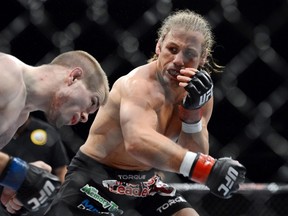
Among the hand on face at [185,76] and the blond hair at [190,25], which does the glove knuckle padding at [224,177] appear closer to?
the hand on face at [185,76]

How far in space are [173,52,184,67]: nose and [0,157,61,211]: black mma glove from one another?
73 centimetres

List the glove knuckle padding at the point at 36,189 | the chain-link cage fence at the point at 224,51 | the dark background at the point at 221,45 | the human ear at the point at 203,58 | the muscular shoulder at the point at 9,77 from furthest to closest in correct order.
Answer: the dark background at the point at 221,45 < the chain-link cage fence at the point at 224,51 < the human ear at the point at 203,58 < the muscular shoulder at the point at 9,77 < the glove knuckle padding at the point at 36,189

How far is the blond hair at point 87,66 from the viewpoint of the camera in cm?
208

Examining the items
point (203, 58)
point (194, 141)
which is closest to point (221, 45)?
point (203, 58)

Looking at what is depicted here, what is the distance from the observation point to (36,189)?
1.68 meters

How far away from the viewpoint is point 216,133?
463 cm

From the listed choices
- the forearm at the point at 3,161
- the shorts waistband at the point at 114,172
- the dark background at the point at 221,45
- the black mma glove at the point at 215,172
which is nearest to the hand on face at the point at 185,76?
the black mma glove at the point at 215,172

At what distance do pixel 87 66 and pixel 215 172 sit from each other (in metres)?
0.54

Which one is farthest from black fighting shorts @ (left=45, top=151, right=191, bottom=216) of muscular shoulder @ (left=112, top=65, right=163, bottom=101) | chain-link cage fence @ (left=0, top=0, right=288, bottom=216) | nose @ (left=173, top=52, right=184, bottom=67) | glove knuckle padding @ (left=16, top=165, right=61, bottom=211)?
chain-link cage fence @ (left=0, top=0, right=288, bottom=216)

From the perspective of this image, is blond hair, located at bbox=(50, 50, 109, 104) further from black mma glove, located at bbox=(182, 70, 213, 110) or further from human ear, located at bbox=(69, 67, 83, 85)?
black mma glove, located at bbox=(182, 70, 213, 110)

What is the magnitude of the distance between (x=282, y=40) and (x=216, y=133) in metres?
0.81

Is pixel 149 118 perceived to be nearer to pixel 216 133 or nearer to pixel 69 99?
pixel 69 99

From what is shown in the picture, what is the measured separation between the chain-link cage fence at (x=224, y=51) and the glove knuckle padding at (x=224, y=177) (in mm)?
1242

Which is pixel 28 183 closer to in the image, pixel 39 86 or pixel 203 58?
pixel 39 86
